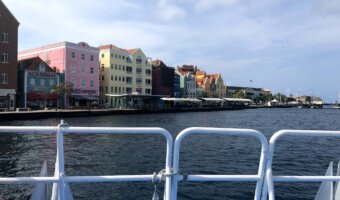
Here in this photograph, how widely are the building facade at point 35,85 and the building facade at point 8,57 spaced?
6.23 m

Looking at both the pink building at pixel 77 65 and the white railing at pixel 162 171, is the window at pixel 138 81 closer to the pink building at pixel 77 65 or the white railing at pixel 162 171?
the pink building at pixel 77 65

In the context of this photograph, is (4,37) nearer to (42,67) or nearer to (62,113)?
(42,67)

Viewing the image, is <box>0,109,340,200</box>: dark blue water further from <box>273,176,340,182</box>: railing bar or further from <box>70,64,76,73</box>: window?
<box>70,64,76,73</box>: window

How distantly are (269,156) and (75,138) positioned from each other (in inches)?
1029

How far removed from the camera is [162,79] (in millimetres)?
103812

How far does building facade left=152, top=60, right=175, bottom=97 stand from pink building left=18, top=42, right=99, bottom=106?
24336mm

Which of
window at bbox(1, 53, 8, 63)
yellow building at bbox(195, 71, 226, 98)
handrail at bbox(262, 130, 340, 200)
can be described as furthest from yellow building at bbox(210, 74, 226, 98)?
handrail at bbox(262, 130, 340, 200)

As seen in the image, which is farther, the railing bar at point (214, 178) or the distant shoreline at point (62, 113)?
the distant shoreline at point (62, 113)

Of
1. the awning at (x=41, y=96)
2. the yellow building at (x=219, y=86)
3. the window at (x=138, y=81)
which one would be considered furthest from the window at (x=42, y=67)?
the yellow building at (x=219, y=86)

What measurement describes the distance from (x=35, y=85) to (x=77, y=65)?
41.6 ft

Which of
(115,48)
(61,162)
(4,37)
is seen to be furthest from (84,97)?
(61,162)

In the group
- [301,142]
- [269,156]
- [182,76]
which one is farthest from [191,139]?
[182,76]

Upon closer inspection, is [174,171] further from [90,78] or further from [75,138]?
[90,78]

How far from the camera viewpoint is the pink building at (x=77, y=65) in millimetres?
75875
